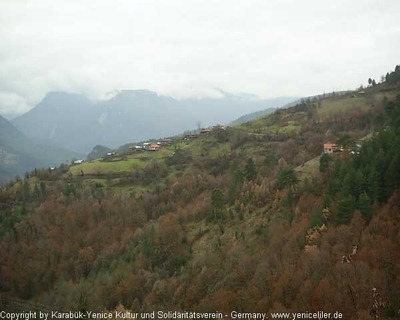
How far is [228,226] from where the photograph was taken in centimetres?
8544

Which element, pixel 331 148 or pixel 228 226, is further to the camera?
pixel 331 148

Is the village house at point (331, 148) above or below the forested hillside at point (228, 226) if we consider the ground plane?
above

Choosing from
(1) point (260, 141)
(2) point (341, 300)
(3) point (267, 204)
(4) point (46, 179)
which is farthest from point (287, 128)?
(2) point (341, 300)

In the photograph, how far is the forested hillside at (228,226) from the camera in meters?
52.1

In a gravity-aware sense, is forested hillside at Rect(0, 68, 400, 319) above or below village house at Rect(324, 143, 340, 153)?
below

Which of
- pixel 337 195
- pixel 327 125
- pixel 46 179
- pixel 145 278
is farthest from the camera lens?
pixel 46 179

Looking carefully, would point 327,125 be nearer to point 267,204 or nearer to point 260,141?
point 260,141

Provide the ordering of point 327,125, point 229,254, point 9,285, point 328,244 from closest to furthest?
point 328,244, point 229,254, point 9,285, point 327,125

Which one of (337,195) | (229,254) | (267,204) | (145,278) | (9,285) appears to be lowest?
(9,285)

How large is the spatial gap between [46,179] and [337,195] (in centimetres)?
13223

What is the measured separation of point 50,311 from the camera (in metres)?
83.2

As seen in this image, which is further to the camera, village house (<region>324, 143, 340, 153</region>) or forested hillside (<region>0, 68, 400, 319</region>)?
village house (<region>324, 143, 340, 153</region>)

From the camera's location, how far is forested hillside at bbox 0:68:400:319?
171ft

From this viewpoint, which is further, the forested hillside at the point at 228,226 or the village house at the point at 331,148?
the village house at the point at 331,148
